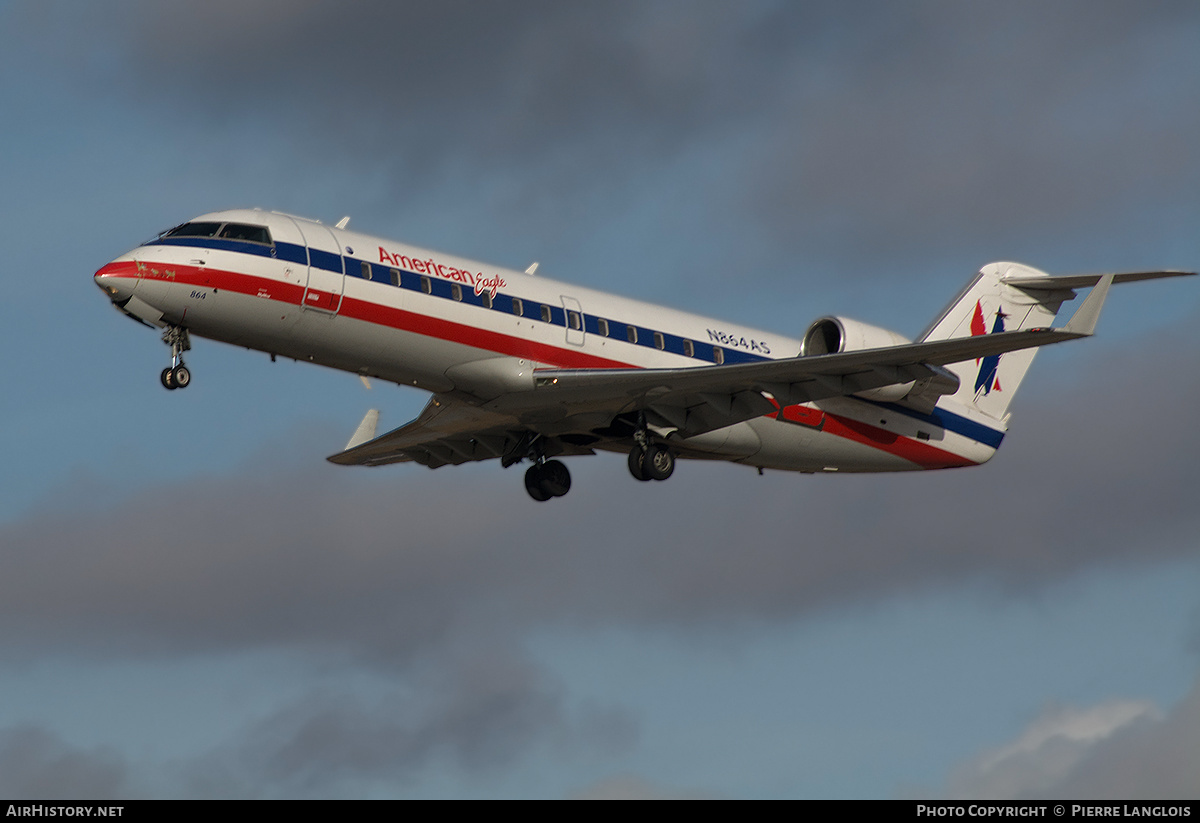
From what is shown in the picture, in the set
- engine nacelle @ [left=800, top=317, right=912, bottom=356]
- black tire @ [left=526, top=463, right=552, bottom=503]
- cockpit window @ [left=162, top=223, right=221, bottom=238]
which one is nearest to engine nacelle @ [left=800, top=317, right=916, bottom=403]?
engine nacelle @ [left=800, top=317, right=912, bottom=356]

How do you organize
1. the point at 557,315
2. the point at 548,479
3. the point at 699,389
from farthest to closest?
the point at 548,479 < the point at 699,389 < the point at 557,315

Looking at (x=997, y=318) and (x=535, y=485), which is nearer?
(x=535, y=485)

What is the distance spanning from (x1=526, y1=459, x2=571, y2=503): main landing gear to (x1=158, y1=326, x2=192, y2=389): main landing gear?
332 inches

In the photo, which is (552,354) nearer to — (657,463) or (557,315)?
(557,315)

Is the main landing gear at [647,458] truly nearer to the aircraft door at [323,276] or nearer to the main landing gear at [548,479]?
the main landing gear at [548,479]

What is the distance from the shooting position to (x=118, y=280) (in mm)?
26594

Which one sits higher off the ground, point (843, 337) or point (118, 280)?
point (843, 337)

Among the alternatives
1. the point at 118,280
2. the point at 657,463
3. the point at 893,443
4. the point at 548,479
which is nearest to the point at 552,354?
the point at 657,463

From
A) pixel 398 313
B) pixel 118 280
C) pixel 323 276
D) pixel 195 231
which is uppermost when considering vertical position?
pixel 195 231

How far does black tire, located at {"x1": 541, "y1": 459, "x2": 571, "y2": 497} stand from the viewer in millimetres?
33562

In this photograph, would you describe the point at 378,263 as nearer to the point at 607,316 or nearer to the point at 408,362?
the point at 408,362

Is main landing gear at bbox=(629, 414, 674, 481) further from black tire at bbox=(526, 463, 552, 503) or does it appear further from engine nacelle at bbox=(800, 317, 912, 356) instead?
engine nacelle at bbox=(800, 317, 912, 356)

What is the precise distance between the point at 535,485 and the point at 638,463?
328cm
